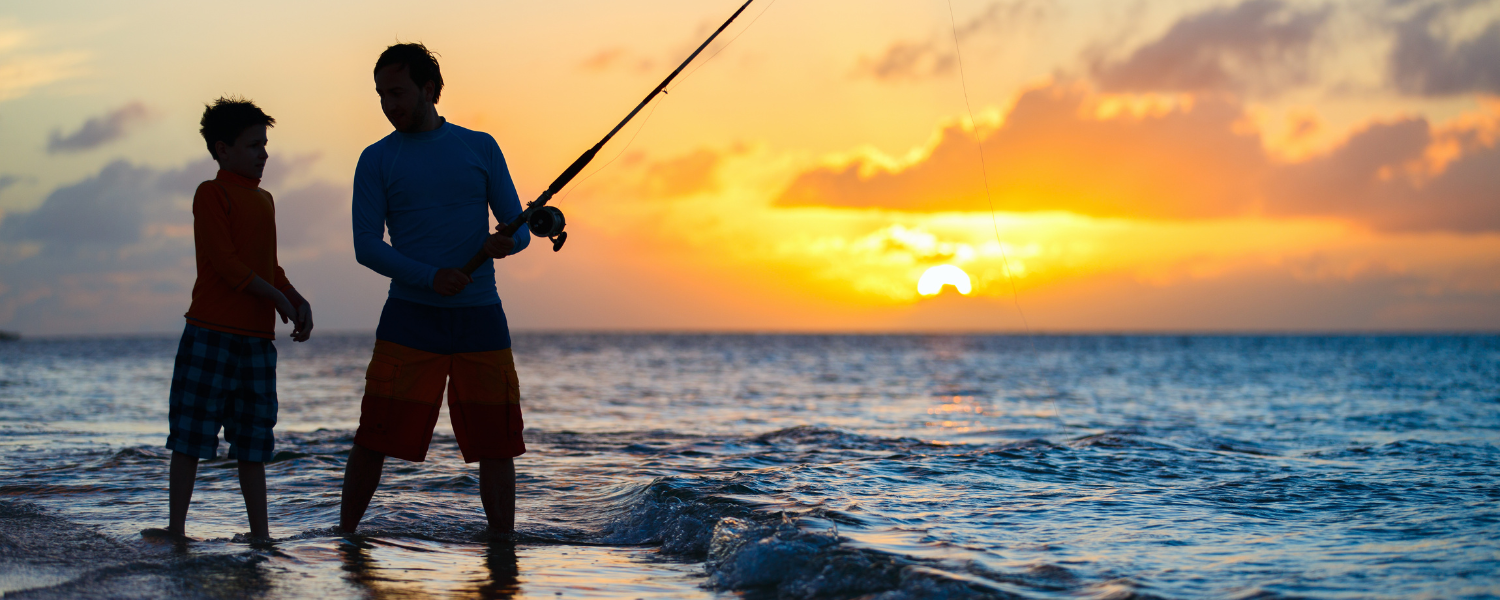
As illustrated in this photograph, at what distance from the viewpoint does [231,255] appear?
3.20 m

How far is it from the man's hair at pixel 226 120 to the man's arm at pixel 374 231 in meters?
0.39

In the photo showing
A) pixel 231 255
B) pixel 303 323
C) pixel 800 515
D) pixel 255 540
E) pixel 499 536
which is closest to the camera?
pixel 231 255

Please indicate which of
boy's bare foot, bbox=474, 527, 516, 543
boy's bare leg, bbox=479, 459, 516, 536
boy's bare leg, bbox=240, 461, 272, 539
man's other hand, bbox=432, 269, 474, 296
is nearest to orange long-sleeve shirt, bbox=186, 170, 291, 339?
boy's bare leg, bbox=240, 461, 272, 539

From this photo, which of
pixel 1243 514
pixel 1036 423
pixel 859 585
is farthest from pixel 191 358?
pixel 1036 423

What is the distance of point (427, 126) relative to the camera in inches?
135

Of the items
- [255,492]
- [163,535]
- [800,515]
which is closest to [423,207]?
[255,492]

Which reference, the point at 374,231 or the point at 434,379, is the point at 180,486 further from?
the point at 374,231

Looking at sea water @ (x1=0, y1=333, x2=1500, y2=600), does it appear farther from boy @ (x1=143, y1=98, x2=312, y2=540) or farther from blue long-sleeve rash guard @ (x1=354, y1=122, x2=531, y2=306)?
blue long-sleeve rash guard @ (x1=354, y1=122, x2=531, y2=306)

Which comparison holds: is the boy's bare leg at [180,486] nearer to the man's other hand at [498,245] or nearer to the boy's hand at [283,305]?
the boy's hand at [283,305]

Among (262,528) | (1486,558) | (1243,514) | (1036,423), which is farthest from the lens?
(1036,423)

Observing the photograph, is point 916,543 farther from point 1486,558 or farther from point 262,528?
point 262,528

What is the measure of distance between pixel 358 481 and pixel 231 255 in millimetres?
929

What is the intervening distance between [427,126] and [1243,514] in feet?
13.7

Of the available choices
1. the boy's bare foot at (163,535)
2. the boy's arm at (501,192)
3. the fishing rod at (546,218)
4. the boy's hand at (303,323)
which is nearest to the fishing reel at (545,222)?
the fishing rod at (546,218)
